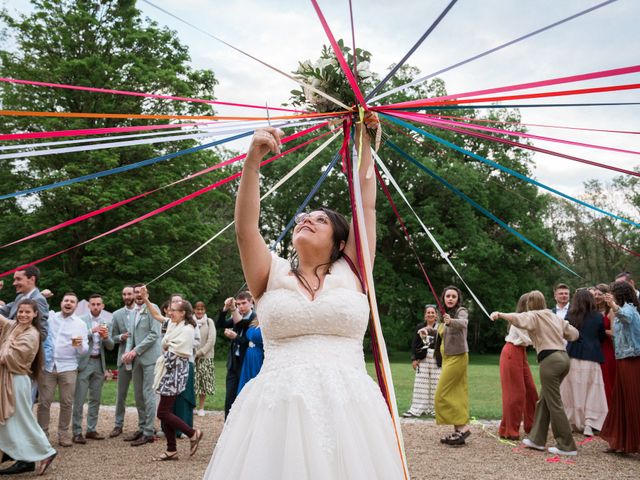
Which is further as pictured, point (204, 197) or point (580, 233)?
point (580, 233)

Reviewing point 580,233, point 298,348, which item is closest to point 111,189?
point 298,348

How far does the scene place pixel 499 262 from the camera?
2955 cm

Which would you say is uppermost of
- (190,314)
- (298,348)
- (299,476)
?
(298,348)

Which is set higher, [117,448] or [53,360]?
[53,360]

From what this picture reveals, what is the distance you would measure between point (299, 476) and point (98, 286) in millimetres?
18298

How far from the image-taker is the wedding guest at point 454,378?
26.7 ft

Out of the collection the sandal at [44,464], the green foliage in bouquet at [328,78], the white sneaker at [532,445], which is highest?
the green foliage in bouquet at [328,78]

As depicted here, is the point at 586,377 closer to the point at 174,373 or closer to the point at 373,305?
the point at 174,373

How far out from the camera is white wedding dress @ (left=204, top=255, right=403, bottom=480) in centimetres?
230

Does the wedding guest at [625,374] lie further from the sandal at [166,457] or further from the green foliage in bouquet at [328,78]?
the sandal at [166,457]

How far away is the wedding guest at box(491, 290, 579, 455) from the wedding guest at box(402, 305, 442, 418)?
2.89 m

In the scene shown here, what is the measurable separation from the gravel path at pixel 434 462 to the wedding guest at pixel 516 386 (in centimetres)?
34


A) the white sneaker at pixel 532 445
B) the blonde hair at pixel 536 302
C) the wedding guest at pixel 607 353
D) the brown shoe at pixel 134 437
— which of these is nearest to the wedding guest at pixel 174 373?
the brown shoe at pixel 134 437

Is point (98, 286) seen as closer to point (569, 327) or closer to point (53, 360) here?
point (53, 360)
